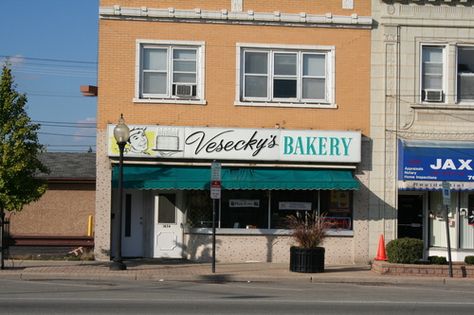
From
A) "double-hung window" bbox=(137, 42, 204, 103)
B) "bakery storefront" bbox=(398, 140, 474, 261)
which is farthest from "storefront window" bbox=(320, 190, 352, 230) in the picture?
"double-hung window" bbox=(137, 42, 204, 103)

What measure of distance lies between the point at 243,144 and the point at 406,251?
217 inches

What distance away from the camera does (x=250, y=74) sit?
839 inches

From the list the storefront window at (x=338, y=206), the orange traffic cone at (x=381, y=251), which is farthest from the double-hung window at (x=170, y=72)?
the orange traffic cone at (x=381, y=251)

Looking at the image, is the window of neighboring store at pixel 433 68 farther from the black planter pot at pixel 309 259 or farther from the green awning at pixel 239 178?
the black planter pot at pixel 309 259

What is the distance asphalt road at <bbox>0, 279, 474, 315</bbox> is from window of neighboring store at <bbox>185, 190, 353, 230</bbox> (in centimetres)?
415

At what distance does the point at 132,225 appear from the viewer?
2145 cm

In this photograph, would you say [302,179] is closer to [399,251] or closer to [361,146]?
[361,146]

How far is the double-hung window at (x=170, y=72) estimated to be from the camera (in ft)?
68.9

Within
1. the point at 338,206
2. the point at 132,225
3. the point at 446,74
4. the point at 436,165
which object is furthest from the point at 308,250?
the point at 446,74

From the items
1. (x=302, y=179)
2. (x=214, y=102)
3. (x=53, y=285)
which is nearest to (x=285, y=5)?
(x=214, y=102)

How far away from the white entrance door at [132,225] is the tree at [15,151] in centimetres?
361

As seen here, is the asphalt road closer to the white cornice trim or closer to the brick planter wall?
the brick planter wall

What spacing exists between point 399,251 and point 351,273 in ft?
4.51

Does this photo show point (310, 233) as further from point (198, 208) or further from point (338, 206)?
point (198, 208)
